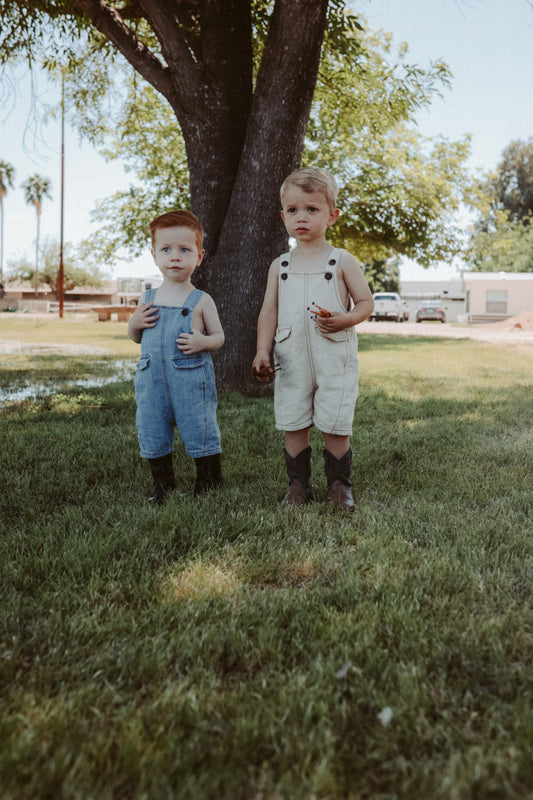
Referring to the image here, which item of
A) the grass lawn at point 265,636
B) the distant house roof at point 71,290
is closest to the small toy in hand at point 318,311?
the grass lawn at point 265,636

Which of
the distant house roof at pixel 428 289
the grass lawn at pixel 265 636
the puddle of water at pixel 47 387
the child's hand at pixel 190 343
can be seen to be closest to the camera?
the grass lawn at pixel 265 636

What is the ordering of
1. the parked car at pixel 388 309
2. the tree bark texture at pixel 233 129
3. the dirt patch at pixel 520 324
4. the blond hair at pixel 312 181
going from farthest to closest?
the parked car at pixel 388 309
the dirt patch at pixel 520 324
the tree bark texture at pixel 233 129
the blond hair at pixel 312 181

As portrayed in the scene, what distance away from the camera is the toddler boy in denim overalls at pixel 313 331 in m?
2.91

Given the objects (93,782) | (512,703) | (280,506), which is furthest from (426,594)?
(93,782)

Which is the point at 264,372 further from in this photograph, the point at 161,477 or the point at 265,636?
the point at 265,636

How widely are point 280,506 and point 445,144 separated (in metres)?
16.1

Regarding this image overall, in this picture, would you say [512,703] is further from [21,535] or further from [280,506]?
[21,535]

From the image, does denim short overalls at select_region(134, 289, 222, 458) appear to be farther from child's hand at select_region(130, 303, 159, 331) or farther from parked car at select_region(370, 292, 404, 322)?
parked car at select_region(370, 292, 404, 322)

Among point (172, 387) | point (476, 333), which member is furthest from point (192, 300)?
point (476, 333)

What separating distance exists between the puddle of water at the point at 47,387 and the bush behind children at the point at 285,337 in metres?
3.75

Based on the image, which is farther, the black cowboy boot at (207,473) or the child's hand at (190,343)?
the black cowboy boot at (207,473)

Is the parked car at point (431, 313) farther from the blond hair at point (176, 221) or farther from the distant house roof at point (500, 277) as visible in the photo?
the blond hair at point (176, 221)

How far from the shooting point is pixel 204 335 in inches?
121

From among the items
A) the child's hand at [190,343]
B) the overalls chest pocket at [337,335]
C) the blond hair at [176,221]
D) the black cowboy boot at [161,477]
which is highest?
the blond hair at [176,221]
